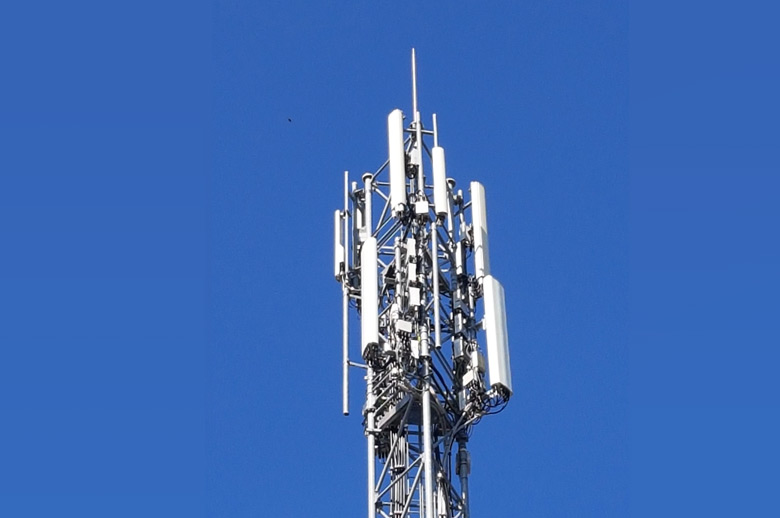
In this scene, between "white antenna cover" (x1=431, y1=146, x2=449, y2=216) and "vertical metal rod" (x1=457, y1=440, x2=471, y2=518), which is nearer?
"vertical metal rod" (x1=457, y1=440, x2=471, y2=518)

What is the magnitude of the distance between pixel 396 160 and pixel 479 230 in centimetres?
363

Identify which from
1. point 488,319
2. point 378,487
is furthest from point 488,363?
point 378,487

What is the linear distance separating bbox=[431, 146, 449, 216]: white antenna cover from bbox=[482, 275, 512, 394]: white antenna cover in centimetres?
255

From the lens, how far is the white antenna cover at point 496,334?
180 ft

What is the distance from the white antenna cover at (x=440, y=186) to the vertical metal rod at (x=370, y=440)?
5.39 metres

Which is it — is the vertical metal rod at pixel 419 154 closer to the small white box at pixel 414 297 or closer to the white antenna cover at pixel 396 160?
the white antenna cover at pixel 396 160

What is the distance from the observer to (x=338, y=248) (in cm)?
6050

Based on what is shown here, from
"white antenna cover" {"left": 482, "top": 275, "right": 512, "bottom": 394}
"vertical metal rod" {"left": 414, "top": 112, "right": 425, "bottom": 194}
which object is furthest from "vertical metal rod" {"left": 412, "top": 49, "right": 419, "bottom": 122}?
"white antenna cover" {"left": 482, "top": 275, "right": 512, "bottom": 394}

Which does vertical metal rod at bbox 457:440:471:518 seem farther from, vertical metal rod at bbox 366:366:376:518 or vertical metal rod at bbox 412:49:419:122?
vertical metal rod at bbox 412:49:419:122

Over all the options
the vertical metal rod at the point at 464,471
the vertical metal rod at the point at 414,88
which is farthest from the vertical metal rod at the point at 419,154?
the vertical metal rod at the point at 464,471

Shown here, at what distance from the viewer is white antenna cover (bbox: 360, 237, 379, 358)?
55375 mm

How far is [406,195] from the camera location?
5809 cm

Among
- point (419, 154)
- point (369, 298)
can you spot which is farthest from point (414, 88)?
point (369, 298)

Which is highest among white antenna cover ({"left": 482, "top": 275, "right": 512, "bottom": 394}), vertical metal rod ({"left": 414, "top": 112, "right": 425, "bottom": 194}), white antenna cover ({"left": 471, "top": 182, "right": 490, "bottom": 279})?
vertical metal rod ({"left": 414, "top": 112, "right": 425, "bottom": 194})
